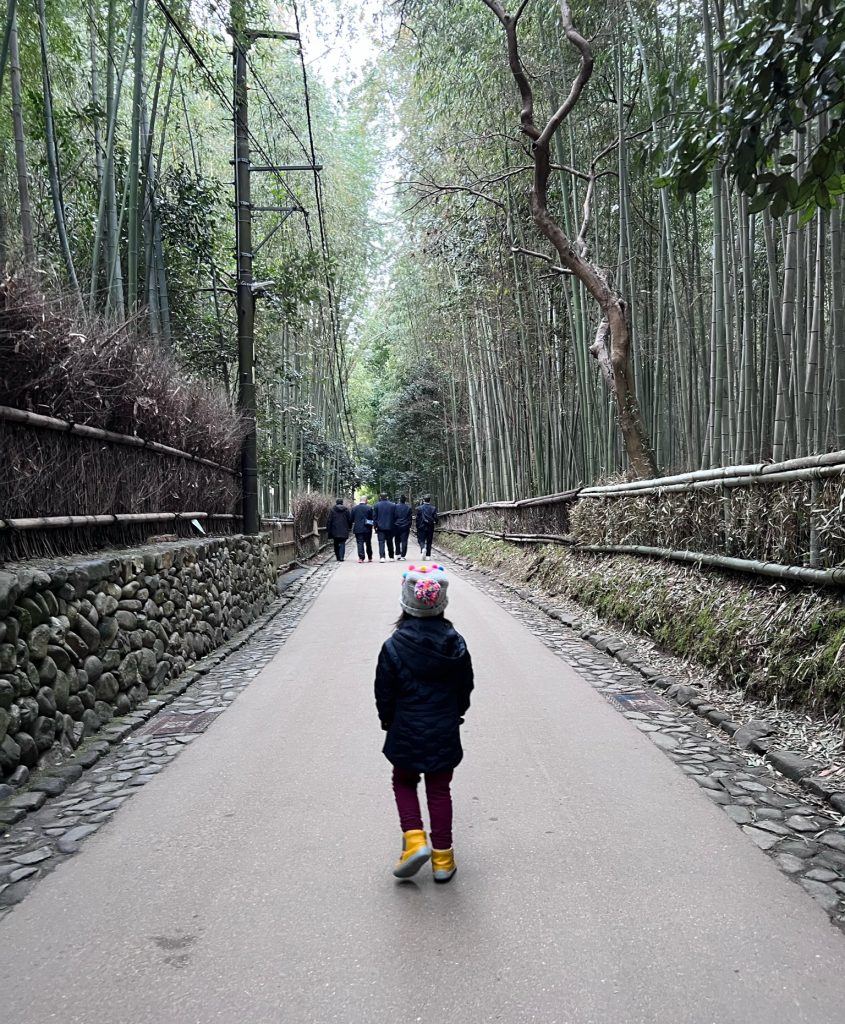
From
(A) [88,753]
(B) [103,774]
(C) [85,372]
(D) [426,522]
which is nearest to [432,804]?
(B) [103,774]

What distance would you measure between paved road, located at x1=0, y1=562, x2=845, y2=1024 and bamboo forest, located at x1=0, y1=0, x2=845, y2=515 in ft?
6.85

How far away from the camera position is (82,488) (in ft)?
15.7

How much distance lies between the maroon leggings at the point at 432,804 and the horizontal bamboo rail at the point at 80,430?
2.49m

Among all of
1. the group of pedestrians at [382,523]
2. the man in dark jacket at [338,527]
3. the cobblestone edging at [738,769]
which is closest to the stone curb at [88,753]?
the cobblestone edging at [738,769]

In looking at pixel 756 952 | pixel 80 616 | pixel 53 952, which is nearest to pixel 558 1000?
pixel 756 952

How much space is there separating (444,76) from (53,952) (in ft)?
30.0

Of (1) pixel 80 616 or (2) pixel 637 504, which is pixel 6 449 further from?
(2) pixel 637 504

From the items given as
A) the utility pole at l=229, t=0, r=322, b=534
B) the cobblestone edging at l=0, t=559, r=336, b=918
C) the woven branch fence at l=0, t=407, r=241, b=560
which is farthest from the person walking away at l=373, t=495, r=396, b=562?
the cobblestone edging at l=0, t=559, r=336, b=918

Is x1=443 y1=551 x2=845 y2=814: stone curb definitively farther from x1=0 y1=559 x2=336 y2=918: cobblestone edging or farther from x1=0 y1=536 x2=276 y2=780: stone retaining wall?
x1=0 y1=536 x2=276 y2=780: stone retaining wall

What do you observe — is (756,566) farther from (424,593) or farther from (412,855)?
(412,855)

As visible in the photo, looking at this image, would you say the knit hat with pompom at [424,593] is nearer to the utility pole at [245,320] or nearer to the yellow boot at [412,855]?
the yellow boot at [412,855]

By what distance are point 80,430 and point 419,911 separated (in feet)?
11.2

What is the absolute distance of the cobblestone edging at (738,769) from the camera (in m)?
2.54

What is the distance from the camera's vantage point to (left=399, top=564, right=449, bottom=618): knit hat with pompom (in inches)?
105
